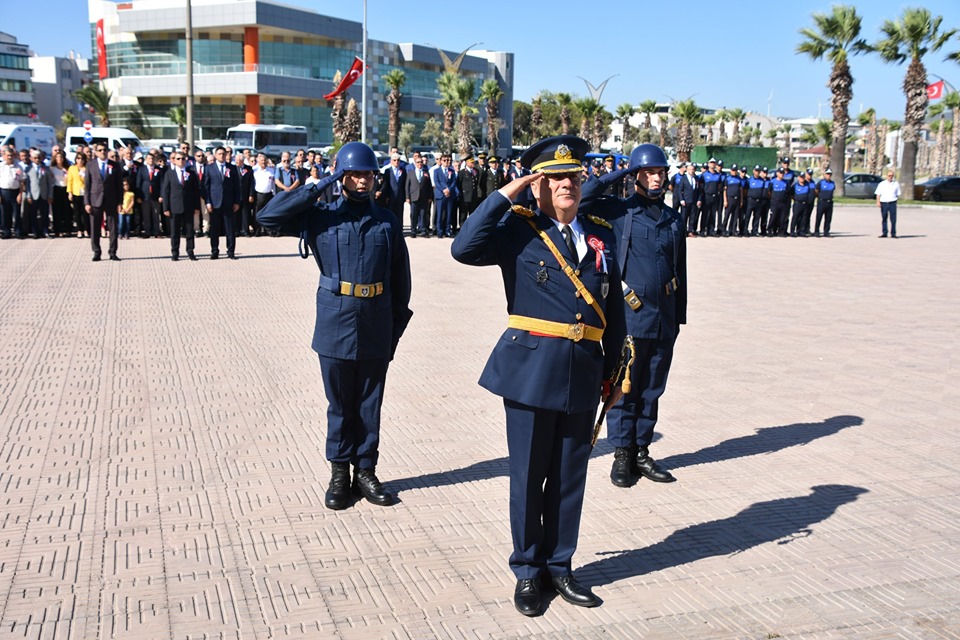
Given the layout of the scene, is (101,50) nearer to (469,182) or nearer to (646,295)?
(469,182)

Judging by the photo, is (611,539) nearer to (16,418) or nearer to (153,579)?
(153,579)

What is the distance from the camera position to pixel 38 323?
10.1m

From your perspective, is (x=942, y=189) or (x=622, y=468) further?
(x=942, y=189)

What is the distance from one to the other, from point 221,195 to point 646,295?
37.5ft

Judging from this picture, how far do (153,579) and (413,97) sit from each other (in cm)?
7541

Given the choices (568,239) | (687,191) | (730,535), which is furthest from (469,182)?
(568,239)

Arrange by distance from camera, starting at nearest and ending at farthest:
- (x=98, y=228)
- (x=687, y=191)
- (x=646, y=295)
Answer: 1. (x=646, y=295)
2. (x=98, y=228)
3. (x=687, y=191)

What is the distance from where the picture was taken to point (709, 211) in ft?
77.6

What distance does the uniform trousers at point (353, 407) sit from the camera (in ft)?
17.4

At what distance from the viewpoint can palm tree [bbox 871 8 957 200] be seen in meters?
38.1

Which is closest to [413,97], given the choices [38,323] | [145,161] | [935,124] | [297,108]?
[297,108]

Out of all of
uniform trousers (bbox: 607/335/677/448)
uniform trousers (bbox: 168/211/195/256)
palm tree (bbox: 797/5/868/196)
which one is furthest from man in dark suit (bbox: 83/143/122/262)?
palm tree (bbox: 797/5/868/196)

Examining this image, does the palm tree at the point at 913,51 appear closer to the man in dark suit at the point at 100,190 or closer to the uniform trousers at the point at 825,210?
the uniform trousers at the point at 825,210

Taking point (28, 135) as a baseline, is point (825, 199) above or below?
below
